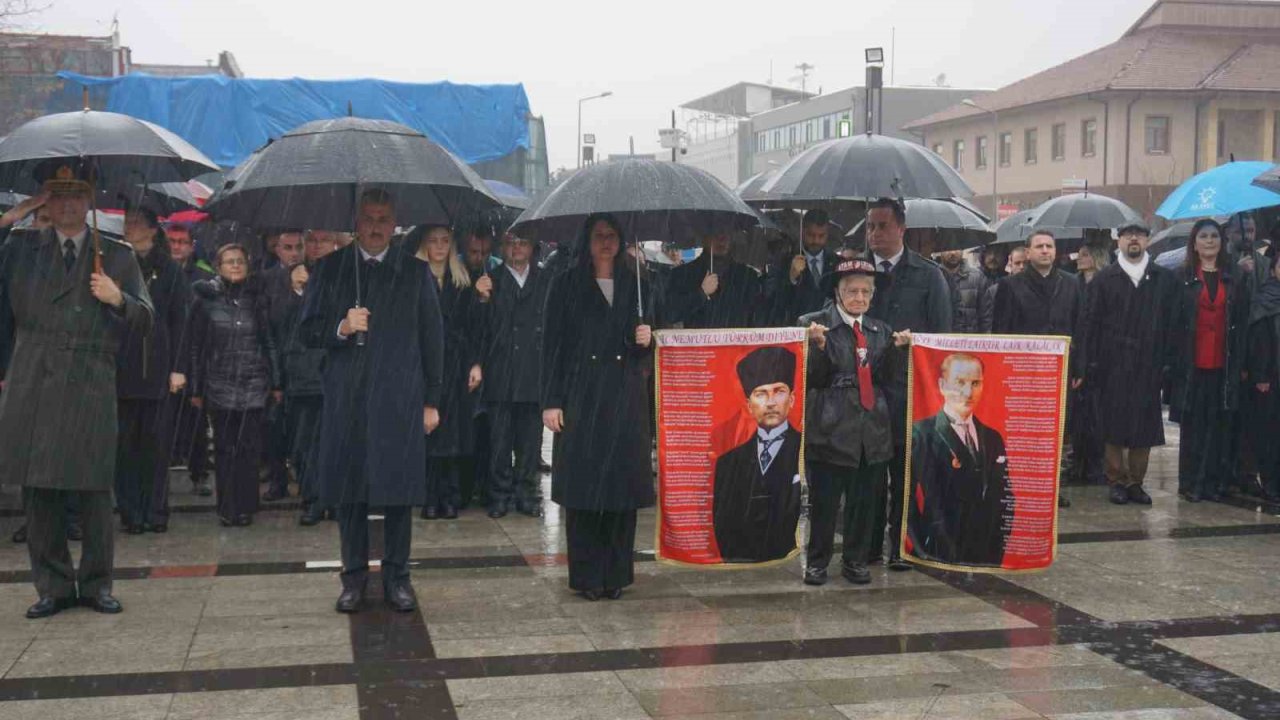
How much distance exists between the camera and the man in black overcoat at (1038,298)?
10797mm

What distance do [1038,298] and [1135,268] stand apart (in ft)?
2.71

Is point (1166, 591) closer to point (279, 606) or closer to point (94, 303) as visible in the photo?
point (279, 606)

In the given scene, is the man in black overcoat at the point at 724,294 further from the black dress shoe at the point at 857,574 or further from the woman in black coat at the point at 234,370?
the woman in black coat at the point at 234,370

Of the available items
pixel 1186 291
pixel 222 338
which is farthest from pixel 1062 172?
pixel 222 338

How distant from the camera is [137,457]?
932cm

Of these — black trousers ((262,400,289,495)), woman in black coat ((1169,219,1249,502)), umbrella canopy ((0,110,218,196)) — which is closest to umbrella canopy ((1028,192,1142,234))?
woman in black coat ((1169,219,1249,502))

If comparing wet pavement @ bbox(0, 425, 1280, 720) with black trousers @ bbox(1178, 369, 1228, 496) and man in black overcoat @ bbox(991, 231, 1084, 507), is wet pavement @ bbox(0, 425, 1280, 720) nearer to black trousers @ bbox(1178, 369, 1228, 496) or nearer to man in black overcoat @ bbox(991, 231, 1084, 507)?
black trousers @ bbox(1178, 369, 1228, 496)

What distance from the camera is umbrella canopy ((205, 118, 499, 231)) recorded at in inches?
259

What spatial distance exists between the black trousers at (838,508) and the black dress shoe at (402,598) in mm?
2188

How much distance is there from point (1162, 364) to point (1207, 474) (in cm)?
89

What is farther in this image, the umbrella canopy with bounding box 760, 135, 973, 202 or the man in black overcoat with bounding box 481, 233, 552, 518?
the man in black overcoat with bounding box 481, 233, 552, 518

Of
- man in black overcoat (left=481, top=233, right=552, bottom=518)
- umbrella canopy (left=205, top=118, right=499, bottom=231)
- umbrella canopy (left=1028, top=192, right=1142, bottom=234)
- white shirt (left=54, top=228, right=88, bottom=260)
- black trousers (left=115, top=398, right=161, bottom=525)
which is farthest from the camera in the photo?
umbrella canopy (left=1028, top=192, right=1142, bottom=234)

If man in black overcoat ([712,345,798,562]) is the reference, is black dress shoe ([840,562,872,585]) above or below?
below

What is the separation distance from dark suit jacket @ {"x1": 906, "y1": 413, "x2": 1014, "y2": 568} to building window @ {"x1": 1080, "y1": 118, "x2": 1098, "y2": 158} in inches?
1866
